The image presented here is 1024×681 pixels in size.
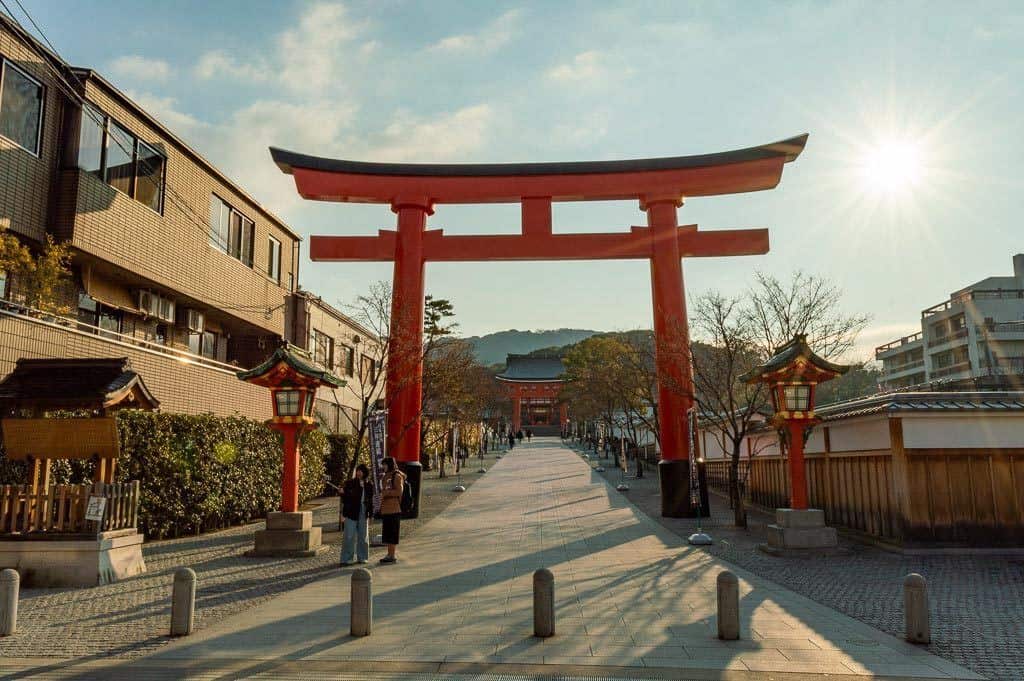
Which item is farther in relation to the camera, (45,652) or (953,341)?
(953,341)

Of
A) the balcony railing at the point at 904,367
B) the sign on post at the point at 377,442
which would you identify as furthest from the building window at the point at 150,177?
the balcony railing at the point at 904,367

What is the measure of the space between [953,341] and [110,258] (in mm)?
59559

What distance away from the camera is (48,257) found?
13.6m

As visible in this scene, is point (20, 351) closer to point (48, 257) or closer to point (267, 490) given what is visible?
point (48, 257)

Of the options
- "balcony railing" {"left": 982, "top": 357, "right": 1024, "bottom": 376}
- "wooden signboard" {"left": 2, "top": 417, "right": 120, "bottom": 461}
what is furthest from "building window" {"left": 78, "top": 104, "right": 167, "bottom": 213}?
"balcony railing" {"left": 982, "top": 357, "right": 1024, "bottom": 376}

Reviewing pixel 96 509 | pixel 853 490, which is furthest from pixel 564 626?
pixel 853 490

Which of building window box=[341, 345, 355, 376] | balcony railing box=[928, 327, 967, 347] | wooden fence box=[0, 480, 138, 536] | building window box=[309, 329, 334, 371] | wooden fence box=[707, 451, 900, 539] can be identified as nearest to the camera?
wooden fence box=[0, 480, 138, 536]

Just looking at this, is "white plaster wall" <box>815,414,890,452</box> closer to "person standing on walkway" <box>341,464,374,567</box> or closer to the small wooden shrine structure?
"person standing on walkway" <box>341,464,374,567</box>

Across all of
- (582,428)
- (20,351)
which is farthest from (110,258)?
(582,428)

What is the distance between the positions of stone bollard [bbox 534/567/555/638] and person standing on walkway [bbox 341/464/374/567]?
5233 mm

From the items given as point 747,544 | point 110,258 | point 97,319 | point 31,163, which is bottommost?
point 747,544

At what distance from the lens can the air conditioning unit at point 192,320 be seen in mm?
20250

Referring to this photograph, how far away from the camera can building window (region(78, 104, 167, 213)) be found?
1536cm

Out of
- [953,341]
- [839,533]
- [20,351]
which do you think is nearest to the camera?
[20,351]
